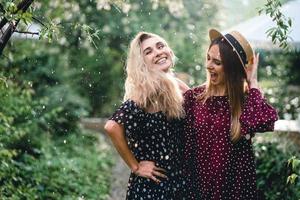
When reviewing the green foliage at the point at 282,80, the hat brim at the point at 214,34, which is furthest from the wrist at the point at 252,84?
the green foliage at the point at 282,80

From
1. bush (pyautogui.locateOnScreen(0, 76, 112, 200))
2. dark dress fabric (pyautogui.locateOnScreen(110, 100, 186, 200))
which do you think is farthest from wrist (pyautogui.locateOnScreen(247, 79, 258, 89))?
bush (pyautogui.locateOnScreen(0, 76, 112, 200))

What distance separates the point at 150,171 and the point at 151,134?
0.77 ft

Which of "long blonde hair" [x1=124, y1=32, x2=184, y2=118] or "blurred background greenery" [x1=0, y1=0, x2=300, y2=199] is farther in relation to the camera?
"blurred background greenery" [x1=0, y1=0, x2=300, y2=199]

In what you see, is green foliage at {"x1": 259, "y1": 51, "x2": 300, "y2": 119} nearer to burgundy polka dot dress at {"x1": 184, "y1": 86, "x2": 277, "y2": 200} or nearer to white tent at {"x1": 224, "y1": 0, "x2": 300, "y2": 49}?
white tent at {"x1": 224, "y1": 0, "x2": 300, "y2": 49}

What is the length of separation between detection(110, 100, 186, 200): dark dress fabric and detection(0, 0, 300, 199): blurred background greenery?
1.88 ft

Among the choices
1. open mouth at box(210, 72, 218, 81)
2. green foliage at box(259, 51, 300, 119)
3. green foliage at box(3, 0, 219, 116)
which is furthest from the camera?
green foliage at box(3, 0, 219, 116)

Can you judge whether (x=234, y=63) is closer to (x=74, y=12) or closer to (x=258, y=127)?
(x=258, y=127)

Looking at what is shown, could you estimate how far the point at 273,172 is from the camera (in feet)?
21.9

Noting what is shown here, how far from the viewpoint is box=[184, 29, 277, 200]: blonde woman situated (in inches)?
167

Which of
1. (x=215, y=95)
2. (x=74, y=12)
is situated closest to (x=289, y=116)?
(x=74, y=12)

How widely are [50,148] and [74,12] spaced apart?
3506mm

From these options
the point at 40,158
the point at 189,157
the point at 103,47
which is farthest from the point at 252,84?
the point at 103,47

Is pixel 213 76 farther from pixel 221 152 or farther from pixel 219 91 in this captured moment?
pixel 221 152

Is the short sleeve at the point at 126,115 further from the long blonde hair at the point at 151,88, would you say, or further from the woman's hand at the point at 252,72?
the woman's hand at the point at 252,72
